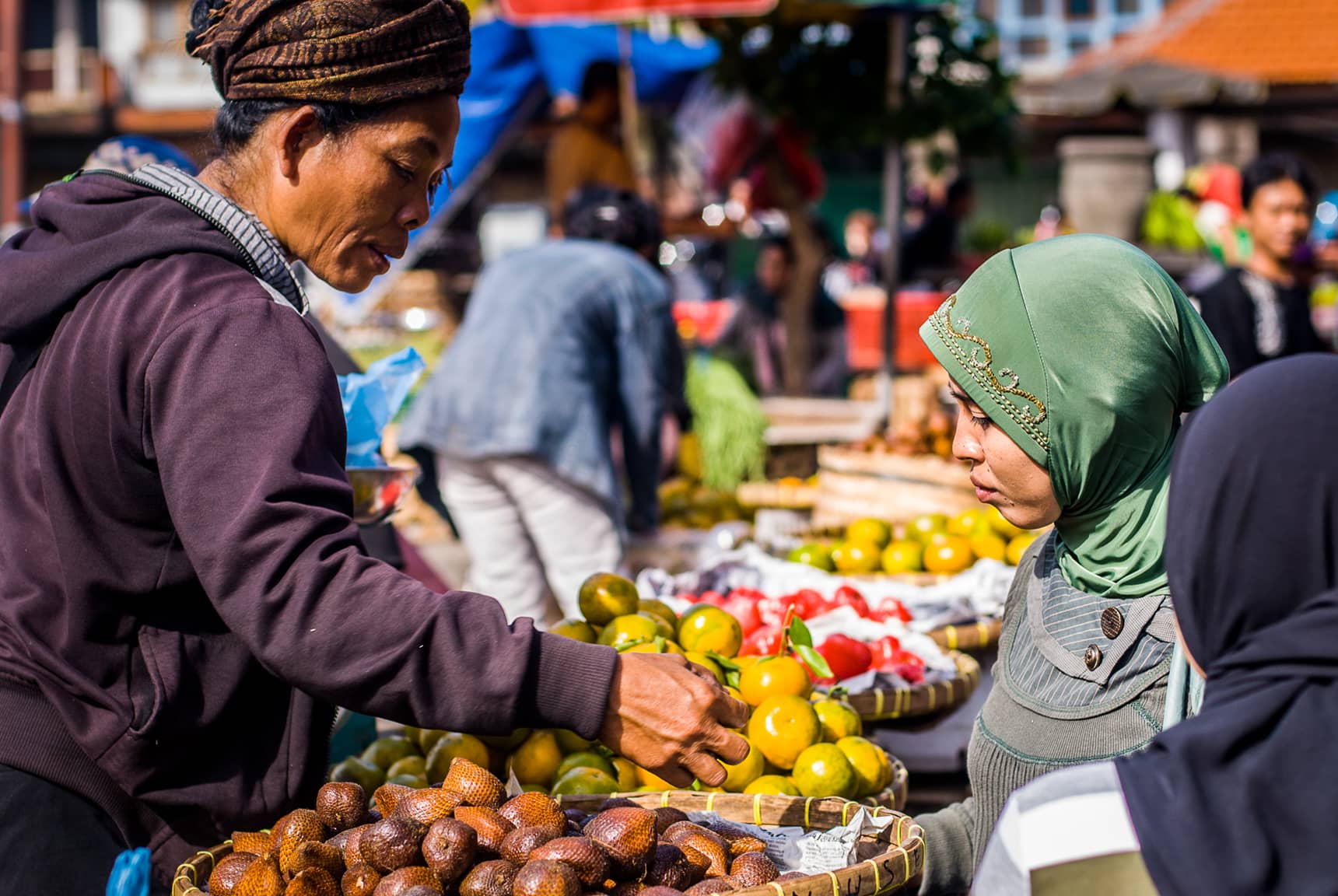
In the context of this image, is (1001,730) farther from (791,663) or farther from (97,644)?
(97,644)

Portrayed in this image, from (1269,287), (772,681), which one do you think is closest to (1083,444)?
(772,681)

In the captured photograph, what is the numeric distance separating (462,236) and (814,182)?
8.23m

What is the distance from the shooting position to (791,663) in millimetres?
2467

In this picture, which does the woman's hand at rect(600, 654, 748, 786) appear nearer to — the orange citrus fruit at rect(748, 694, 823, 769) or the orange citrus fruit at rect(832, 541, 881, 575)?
the orange citrus fruit at rect(748, 694, 823, 769)

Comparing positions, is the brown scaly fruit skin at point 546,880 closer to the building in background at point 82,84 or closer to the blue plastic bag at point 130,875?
the blue plastic bag at point 130,875

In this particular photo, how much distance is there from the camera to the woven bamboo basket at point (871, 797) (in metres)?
2.07

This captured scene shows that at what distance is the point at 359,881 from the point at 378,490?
1081mm

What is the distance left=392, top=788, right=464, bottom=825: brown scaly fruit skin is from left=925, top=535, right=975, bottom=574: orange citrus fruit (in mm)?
2128

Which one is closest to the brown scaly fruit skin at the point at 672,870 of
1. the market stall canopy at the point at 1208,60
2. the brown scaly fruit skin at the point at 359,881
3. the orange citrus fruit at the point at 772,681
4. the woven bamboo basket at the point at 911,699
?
the brown scaly fruit skin at the point at 359,881

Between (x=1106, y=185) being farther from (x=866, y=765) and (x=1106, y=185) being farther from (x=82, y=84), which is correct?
(x=82, y=84)

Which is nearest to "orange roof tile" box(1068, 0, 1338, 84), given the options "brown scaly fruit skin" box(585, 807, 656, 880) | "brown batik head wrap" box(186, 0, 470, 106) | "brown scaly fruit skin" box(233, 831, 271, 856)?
"brown batik head wrap" box(186, 0, 470, 106)

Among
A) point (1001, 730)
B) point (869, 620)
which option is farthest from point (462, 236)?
point (1001, 730)

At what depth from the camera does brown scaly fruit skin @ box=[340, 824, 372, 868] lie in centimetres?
171

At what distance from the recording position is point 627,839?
5.61 feet
